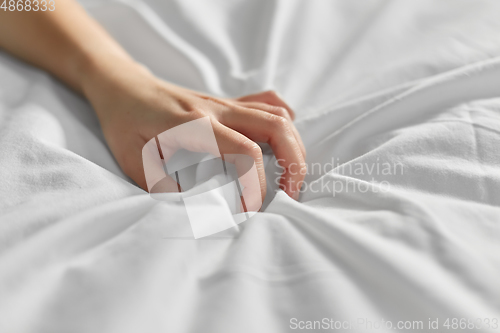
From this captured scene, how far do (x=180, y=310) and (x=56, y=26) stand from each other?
556 mm

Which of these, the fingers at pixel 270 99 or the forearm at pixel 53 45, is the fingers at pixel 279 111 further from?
the forearm at pixel 53 45

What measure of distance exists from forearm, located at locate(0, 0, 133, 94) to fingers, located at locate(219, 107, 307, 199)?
261 millimetres

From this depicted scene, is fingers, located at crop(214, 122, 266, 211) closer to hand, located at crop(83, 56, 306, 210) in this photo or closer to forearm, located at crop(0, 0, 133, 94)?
hand, located at crop(83, 56, 306, 210)

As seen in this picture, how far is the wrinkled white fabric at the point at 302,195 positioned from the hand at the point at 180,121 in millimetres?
35

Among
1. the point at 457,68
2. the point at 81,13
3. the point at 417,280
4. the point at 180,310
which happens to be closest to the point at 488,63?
the point at 457,68

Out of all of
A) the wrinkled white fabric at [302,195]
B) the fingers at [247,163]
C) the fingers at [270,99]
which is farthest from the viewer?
the fingers at [270,99]

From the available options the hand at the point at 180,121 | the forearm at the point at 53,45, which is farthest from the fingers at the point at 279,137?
the forearm at the point at 53,45

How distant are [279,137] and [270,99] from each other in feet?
0.40

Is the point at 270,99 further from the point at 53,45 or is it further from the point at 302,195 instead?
the point at 53,45

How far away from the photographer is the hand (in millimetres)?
511

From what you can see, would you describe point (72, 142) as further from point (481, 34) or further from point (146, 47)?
point (481, 34)

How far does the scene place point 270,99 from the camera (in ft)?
2.01

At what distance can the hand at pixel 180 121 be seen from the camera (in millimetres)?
511

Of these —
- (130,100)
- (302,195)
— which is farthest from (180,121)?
(302,195)
